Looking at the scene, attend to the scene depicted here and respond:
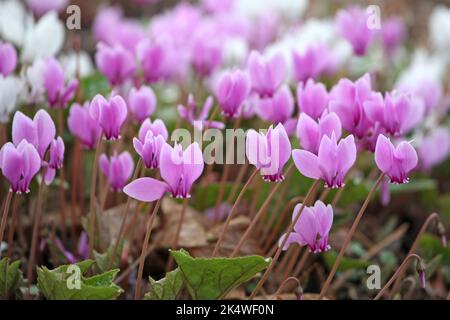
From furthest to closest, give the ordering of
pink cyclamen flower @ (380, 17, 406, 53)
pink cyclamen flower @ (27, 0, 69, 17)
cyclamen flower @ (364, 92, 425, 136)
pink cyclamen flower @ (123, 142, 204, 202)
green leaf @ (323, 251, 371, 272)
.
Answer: pink cyclamen flower @ (380, 17, 406, 53) → pink cyclamen flower @ (27, 0, 69, 17) → green leaf @ (323, 251, 371, 272) → cyclamen flower @ (364, 92, 425, 136) → pink cyclamen flower @ (123, 142, 204, 202)

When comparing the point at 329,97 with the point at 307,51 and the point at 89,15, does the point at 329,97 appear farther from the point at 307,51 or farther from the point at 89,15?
the point at 89,15

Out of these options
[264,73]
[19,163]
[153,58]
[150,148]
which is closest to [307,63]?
[264,73]

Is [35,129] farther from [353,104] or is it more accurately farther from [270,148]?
[353,104]

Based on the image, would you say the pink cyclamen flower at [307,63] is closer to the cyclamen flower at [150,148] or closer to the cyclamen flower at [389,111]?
the cyclamen flower at [389,111]

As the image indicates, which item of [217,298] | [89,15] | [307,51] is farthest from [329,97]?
[89,15]

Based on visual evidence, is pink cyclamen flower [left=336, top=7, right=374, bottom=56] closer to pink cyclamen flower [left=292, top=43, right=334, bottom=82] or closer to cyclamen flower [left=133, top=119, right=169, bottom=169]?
pink cyclamen flower [left=292, top=43, right=334, bottom=82]

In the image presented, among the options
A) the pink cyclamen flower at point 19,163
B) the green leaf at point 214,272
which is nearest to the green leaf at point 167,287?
the green leaf at point 214,272

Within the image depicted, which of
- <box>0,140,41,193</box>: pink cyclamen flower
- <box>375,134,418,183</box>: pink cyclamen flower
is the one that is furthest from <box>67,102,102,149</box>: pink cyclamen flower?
<box>375,134,418,183</box>: pink cyclamen flower
